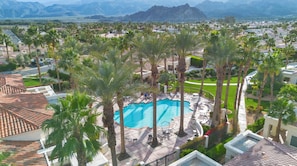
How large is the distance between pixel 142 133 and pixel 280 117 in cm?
1335

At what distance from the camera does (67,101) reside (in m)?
10.9

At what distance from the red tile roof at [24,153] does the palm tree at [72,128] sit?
14.5ft

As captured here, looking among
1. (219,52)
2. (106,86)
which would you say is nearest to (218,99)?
(219,52)

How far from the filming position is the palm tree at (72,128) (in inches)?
400

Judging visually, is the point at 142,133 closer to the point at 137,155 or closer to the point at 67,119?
the point at 137,155

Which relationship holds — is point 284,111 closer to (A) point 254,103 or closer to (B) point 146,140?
(B) point 146,140

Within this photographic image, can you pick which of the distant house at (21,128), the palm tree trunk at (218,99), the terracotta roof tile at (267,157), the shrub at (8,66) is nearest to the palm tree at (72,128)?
the distant house at (21,128)

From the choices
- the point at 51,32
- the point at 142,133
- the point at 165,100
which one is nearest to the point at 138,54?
the point at 142,133

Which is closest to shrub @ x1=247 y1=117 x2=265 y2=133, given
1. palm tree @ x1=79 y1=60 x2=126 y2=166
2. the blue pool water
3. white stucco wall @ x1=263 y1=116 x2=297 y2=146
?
white stucco wall @ x1=263 y1=116 x2=297 y2=146

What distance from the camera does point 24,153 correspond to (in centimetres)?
1511

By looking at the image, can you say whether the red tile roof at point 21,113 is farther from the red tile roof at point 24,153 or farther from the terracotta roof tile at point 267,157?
the terracotta roof tile at point 267,157

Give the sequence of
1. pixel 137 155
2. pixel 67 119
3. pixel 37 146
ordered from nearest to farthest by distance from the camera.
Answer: pixel 67 119 < pixel 37 146 < pixel 137 155

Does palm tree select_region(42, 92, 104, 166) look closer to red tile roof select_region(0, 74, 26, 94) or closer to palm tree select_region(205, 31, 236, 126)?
palm tree select_region(205, 31, 236, 126)

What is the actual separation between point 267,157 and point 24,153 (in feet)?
50.5
